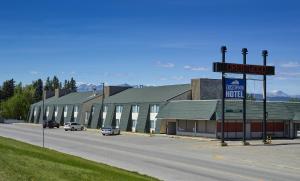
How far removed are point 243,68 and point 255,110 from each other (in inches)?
494

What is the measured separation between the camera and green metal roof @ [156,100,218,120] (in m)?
63.7

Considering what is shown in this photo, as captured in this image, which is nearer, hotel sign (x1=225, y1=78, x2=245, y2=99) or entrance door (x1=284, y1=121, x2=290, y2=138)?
hotel sign (x1=225, y1=78, x2=245, y2=99)

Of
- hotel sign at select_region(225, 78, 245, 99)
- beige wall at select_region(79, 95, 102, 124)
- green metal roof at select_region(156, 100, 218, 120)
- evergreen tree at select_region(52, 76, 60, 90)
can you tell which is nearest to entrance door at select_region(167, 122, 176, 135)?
green metal roof at select_region(156, 100, 218, 120)

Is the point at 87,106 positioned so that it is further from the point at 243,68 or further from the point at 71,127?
the point at 243,68

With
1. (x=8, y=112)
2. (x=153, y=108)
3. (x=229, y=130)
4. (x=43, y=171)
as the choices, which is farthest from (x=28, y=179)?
(x=8, y=112)

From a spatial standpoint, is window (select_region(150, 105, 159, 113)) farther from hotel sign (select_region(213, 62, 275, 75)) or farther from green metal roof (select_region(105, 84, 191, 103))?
hotel sign (select_region(213, 62, 275, 75))

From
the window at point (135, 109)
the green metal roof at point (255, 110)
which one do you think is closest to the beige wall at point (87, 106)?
the window at point (135, 109)

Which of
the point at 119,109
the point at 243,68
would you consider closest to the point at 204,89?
the point at 119,109

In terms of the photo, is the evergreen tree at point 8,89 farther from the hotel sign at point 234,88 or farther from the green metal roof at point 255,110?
the hotel sign at point 234,88

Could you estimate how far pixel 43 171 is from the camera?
561 inches

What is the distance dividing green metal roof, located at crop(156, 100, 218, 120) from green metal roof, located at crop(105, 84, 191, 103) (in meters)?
3.23

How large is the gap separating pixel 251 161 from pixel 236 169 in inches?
249

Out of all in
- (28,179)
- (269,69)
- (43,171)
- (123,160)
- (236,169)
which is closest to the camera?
(28,179)

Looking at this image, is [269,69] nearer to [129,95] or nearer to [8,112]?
[129,95]
